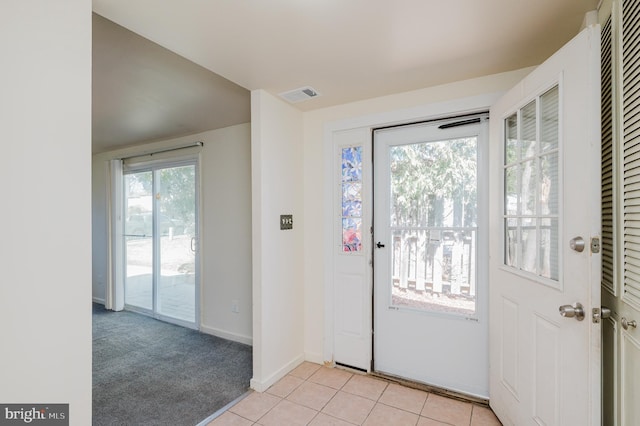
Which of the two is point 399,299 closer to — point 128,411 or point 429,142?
point 429,142

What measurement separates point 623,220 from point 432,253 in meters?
1.32

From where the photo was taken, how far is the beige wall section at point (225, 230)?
339cm

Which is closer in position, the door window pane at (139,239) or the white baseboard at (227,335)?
the white baseboard at (227,335)

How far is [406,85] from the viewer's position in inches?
92.3

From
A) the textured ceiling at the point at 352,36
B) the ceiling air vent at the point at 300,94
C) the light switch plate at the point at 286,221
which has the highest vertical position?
the textured ceiling at the point at 352,36

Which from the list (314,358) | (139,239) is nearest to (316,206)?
(314,358)

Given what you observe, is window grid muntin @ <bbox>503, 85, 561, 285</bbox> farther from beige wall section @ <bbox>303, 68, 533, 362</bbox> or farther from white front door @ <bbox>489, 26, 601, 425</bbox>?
beige wall section @ <bbox>303, 68, 533, 362</bbox>

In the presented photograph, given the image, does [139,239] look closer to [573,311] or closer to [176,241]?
[176,241]

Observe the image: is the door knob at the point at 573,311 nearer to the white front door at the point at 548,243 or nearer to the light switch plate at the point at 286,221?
the white front door at the point at 548,243

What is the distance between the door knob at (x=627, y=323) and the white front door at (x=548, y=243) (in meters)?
0.09

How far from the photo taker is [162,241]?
4.15m
